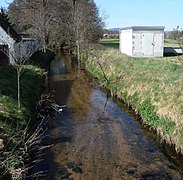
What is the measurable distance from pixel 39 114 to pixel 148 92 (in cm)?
750

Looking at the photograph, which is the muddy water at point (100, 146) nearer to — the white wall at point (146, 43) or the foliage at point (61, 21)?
the white wall at point (146, 43)

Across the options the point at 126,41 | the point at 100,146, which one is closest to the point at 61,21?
the point at 126,41

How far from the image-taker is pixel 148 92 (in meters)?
20.5

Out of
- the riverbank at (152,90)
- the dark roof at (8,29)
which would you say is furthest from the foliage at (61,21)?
the riverbank at (152,90)

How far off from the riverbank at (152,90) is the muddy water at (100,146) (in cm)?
99

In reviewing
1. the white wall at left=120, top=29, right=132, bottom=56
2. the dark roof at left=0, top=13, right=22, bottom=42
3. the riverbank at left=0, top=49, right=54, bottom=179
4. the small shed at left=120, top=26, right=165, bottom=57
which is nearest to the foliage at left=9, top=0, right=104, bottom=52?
the white wall at left=120, top=29, right=132, bottom=56

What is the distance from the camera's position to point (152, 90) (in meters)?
20.2

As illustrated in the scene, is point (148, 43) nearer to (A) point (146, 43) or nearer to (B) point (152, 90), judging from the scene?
(A) point (146, 43)

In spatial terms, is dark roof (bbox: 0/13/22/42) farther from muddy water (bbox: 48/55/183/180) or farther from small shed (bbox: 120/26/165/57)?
small shed (bbox: 120/26/165/57)

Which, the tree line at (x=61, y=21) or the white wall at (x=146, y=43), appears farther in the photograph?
the tree line at (x=61, y=21)

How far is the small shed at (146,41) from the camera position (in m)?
38.6

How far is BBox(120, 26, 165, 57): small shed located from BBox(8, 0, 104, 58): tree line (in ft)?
40.5

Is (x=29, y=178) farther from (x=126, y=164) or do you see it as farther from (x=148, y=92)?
(x=148, y=92)

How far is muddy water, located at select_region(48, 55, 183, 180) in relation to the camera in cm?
1264
